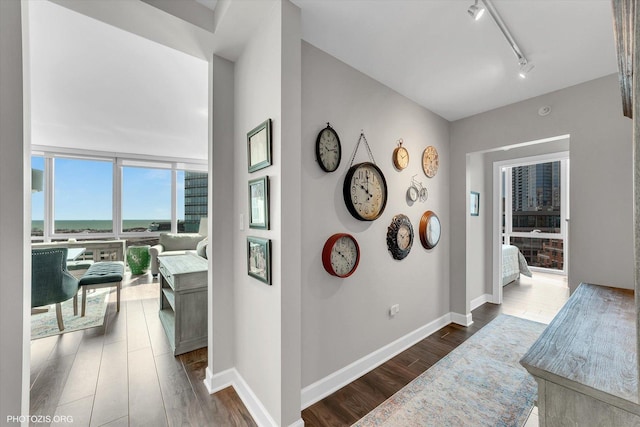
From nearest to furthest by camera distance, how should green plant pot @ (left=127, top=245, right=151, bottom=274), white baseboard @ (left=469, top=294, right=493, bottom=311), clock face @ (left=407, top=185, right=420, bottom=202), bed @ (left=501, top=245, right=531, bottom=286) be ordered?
clock face @ (left=407, top=185, right=420, bottom=202), white baseboard @ (left=469, top=294, right=493, bottom=311), bed @ (left=501, top=245, right=531, bottom=286), green plant pot @ (left=127, top=245, right=151, bottom=274)

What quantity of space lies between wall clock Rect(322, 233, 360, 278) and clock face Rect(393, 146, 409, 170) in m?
0.97

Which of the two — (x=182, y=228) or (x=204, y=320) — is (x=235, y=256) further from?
(x=182, y=228)

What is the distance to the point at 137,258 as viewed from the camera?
538cm

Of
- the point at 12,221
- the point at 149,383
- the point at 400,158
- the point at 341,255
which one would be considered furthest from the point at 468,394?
the point at 12,221

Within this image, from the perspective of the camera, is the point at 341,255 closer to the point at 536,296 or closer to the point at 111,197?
the point at 536,296

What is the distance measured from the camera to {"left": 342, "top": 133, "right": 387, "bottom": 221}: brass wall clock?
202cm

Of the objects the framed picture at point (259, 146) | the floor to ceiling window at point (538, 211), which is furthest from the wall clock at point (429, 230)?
the floor to ceiling window at point (538, 211)

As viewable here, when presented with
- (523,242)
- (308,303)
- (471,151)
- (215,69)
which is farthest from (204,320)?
(523,242)

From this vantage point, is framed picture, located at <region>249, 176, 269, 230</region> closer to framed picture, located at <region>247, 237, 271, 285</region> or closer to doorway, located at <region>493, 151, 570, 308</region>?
framed picture, located at <region>247, 237, 271, 285</region>

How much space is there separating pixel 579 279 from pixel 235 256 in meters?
3.16

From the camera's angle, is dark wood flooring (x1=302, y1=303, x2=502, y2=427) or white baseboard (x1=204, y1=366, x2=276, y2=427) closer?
white baseboard (x1=204, y1=366, x2=276, y2=427)

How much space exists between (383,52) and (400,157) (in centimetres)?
95

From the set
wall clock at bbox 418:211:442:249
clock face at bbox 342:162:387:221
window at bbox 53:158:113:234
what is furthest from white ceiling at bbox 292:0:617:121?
window at bbox 53:158:113:234

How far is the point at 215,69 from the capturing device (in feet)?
6.48
